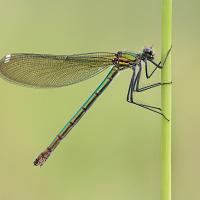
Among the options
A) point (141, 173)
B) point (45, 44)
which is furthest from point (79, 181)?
point (45, 44)

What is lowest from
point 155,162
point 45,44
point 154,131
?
point 155,162

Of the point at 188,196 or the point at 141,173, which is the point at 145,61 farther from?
→ the point at 188,196

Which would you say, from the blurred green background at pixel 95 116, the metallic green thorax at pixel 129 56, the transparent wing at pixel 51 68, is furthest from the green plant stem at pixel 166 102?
the blurred green background at pixel 95 116

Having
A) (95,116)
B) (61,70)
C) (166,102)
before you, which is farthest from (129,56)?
(166,102)

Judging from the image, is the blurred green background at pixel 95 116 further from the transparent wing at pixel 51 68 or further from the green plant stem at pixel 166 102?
the green plant stem at pixel 166 102

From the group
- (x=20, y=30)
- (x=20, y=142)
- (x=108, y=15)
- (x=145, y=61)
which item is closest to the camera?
(x=145, y=61)

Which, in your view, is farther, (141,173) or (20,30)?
(20,30)

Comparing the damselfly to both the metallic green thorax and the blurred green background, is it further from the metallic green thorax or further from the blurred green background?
the blurred green background
